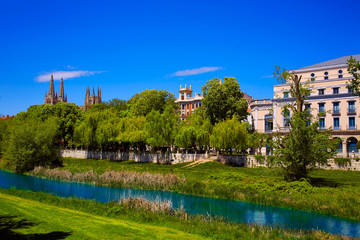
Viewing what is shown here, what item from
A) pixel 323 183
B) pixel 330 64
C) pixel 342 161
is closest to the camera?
pixel 323 183

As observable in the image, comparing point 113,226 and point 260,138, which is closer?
point 113,226

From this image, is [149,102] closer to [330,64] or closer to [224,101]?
[224,101]

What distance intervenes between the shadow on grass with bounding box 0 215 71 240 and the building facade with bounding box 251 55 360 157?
146 ft

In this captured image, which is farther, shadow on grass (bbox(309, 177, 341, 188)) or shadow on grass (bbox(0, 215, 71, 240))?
shadow on grass (bbox(309, 177, 341, 188))

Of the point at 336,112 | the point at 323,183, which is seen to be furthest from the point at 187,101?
the point at 323,183

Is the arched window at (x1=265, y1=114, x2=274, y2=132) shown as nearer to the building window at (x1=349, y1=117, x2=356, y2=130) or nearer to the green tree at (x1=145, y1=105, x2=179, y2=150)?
the building window at (x1=349, y1=117, x2=356, y2=130)

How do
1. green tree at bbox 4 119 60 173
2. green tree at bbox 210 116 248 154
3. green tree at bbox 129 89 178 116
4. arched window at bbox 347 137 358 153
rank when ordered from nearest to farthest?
green tree at bbox 4 119 60 173
green tree at bbox 210 116 248 154
arched window at bbox 347 137 358 153
green tree at bbox 129 89 178 116

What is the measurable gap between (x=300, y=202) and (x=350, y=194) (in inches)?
176

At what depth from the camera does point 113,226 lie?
1642 cm

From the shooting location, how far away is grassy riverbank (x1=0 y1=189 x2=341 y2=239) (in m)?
14.5

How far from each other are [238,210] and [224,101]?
40123 millimetres

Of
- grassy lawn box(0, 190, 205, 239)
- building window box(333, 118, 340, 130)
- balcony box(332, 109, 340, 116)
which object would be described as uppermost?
balcony box(332, 109, 340, 116)

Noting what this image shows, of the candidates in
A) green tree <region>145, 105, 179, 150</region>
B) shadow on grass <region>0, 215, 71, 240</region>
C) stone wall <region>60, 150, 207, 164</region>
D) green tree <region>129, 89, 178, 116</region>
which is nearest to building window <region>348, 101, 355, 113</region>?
stone wall <region>60, 150, 207, 164</region>

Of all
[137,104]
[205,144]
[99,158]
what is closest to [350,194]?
[205,144]
